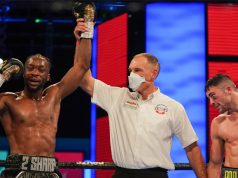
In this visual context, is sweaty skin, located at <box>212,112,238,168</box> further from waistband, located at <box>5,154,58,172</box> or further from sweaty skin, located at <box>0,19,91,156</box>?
waistband, located at <box>5,154,58,172</box>

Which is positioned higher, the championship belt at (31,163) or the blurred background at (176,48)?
the blurred background at (176,48)

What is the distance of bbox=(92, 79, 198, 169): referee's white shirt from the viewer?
3.03 metres

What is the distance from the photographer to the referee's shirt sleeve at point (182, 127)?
3.17 meters

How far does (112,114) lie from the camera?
316 cm

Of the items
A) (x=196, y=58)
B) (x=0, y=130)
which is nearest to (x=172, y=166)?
(x=196, y=58)

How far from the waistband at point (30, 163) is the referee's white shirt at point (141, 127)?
1.35 ft

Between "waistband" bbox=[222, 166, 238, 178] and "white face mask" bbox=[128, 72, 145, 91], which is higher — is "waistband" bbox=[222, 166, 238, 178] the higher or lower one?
the lower one

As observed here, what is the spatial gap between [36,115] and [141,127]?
61 centimetres

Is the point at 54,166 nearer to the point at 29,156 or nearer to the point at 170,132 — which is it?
the point at 29,156

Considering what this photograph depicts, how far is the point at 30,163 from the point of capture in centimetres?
286

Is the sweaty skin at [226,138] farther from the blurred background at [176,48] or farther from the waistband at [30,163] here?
the waistband at [30,163]

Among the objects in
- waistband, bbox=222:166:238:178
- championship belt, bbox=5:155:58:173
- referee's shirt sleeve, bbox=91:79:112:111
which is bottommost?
championship belt, bbox=5:155:58:173

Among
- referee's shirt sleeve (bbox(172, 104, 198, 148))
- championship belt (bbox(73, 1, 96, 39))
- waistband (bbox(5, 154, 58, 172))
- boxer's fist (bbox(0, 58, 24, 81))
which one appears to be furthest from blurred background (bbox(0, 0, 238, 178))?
waistband (bbox(5, 154, 58, 172))

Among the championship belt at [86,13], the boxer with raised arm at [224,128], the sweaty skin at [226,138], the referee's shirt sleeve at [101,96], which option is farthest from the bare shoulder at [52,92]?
the sweaty skin at [226,138]
